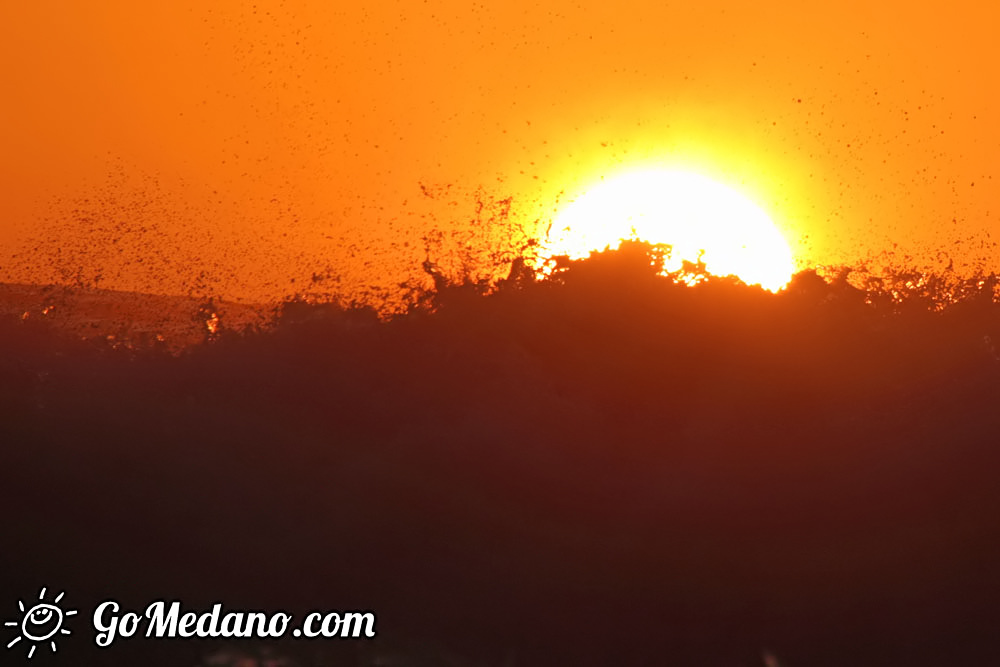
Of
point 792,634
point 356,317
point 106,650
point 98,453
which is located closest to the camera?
point 106,650

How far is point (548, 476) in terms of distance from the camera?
1546cm

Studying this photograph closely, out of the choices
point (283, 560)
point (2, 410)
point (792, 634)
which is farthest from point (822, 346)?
point (2, 410)

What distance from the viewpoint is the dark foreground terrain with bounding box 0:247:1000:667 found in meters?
14.3

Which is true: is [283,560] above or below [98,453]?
below

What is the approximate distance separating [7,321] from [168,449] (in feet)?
12.0

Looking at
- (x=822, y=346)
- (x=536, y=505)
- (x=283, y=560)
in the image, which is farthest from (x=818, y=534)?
(x=283, y=560)

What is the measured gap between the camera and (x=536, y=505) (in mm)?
15227

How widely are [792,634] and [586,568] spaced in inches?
106

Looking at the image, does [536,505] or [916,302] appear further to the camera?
[916,302]

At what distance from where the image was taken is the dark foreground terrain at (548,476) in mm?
14305

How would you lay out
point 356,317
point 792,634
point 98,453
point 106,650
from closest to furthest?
1. point 106,650
2. point 792,634
3. point 98,453
4. point 356,317

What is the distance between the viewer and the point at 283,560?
1463 cm

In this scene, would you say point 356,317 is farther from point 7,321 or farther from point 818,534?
point 818,534

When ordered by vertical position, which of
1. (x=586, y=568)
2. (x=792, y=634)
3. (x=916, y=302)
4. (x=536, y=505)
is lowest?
(x=792, y=634)
